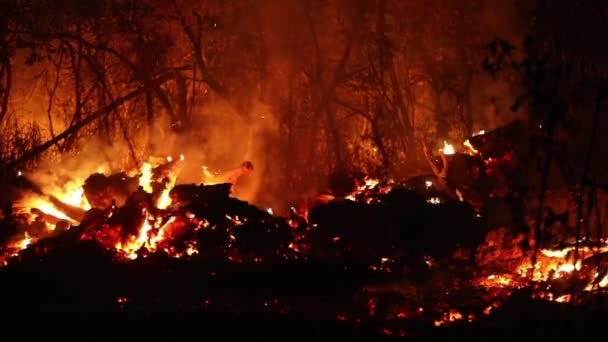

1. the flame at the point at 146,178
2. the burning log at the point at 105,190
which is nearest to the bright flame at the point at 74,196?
the burning log at the point at 105,190

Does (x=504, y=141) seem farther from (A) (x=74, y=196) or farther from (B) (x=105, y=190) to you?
(A) (x=74, y=196)

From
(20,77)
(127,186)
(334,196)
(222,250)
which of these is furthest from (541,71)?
(20,77)

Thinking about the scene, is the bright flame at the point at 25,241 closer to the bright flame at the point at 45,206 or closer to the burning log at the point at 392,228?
the bright flame at the point at 45,206

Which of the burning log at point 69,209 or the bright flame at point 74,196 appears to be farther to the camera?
the bright flame at point 74,196

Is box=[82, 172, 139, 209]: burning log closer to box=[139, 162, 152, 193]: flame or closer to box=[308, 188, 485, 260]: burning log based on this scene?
box=[139, 162, 152, 193]: flame

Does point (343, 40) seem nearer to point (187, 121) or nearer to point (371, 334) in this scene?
point (187, 121)

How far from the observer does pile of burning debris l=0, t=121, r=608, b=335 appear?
7.54m

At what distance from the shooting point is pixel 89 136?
15367 millimetres

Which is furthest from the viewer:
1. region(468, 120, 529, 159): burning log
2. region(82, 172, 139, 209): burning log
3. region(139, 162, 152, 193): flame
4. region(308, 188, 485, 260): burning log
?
region(468, 120, 529, 159): burning log

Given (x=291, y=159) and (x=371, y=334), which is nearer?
(x=371, y=334)

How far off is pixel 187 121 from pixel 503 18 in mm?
7452

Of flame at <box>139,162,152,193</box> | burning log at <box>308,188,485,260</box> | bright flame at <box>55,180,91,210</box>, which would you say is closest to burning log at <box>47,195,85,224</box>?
bright flame at <box>55,180,91,210</box>

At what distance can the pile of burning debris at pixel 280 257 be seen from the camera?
7543mm

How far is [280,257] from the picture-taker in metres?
8.89
